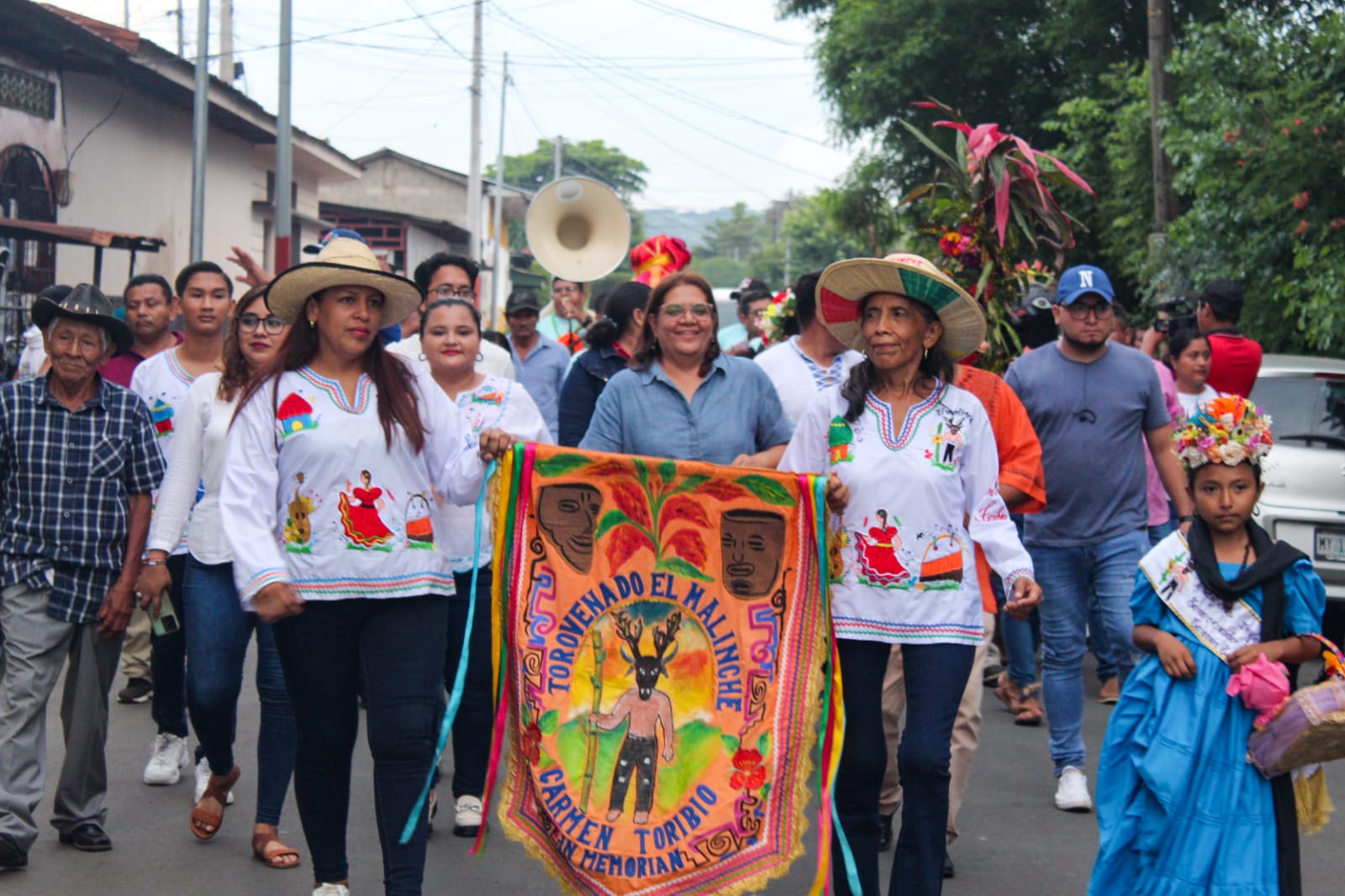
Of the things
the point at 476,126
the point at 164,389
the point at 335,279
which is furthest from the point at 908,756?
the point at 476,126

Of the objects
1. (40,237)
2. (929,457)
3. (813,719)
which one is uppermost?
(40,237)

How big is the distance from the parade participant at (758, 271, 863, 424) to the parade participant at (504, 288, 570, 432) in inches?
120

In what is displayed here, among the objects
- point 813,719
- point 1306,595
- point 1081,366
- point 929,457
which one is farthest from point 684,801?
point 1081,366

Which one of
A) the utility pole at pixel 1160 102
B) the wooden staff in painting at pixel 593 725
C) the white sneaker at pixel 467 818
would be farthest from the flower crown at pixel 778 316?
the utility pole at pixel 1160 102

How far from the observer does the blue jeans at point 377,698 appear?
14.8ft

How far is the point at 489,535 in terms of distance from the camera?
588cm

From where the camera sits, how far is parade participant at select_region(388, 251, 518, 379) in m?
6.86

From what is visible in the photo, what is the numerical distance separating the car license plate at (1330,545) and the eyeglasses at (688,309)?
5717 mm

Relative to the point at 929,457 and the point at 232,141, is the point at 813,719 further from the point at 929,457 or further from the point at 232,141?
the point at 232,141

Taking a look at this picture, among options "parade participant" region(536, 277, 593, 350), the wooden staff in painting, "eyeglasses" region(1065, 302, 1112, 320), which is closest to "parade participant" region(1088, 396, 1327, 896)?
the wooden staff in painting

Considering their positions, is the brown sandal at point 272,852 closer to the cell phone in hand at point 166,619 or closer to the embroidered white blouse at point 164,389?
the cell phone in hand at point 166,619

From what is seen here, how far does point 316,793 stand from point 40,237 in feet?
37.1

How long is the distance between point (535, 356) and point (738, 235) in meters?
120

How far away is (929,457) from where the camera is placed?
4.69 m
